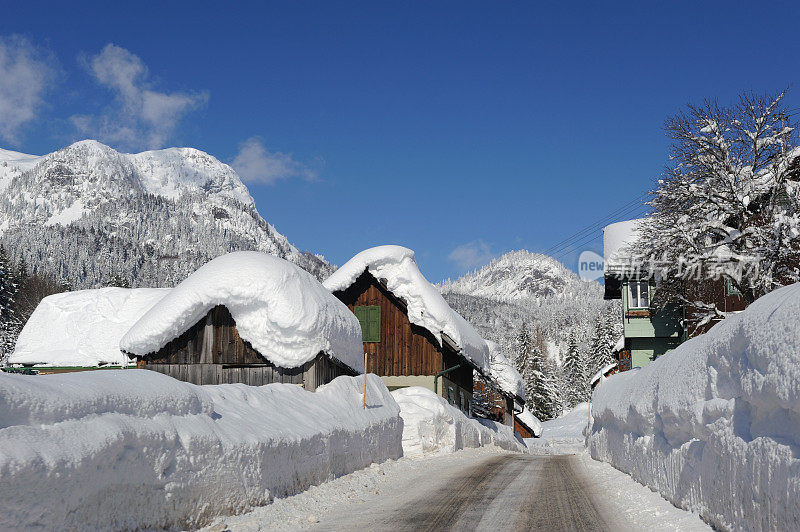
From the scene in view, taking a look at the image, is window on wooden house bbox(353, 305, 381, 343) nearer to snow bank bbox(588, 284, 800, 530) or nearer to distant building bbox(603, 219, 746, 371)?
distant building bbox(603, 219, 746, 371)

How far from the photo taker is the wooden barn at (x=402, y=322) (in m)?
25.0

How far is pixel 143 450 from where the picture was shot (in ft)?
20.8

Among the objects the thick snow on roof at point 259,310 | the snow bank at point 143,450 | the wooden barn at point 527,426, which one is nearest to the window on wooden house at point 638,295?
the wooden barn at point 527,426

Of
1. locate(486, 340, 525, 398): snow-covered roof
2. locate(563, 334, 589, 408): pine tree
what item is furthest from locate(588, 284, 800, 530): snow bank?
locate(563, 334, 589, 408): pine tree

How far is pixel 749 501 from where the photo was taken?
6.01 metres

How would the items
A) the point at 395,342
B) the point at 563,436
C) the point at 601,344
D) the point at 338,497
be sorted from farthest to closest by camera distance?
the point at 601,344, the point at 563,436, the point at 395,342, the point at 338,497

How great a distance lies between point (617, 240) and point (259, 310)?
79.9 ft

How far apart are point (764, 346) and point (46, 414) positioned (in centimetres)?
634

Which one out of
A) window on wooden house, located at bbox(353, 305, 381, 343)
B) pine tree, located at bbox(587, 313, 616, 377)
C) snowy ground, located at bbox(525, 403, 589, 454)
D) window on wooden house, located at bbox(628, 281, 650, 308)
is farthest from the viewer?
pine tree, located at bbox(587, 313, 616, 377)

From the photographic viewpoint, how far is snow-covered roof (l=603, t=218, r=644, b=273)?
31.6 meters

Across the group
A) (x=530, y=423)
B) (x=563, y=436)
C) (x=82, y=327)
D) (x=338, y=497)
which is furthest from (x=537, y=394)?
(x=338, y=497)

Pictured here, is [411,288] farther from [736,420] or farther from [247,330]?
[736,420]

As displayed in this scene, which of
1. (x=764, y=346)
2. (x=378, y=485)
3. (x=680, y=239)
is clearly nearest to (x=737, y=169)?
Result: (x=680, y=239)

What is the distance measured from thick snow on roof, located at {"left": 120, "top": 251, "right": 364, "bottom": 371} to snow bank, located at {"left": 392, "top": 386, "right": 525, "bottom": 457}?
5.43 m
